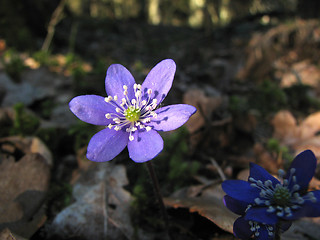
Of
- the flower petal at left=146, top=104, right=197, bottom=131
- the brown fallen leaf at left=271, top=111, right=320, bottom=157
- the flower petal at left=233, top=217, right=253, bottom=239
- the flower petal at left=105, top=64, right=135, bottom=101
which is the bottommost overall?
the brown fallen leaf at left=271, top=111, right=320, bottom=157

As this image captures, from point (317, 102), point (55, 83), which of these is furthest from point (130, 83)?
point (317, 102)

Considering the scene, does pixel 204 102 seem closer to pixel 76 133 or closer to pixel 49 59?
pixel 76 133

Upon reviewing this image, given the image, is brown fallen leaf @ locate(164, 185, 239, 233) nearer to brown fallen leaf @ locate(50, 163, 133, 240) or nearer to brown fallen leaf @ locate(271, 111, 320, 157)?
brown fallen leaf @ locate(50, 163, 133, 240)

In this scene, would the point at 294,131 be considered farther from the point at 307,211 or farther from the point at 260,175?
the point at 307,211

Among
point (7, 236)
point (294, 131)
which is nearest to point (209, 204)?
point (7, 236)

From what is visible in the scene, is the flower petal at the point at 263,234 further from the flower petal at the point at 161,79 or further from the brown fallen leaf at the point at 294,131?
the brown fallen leaf at the point at 294,131

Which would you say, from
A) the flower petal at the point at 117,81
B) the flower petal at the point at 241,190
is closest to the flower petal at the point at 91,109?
the flower petal at the point at 117,81

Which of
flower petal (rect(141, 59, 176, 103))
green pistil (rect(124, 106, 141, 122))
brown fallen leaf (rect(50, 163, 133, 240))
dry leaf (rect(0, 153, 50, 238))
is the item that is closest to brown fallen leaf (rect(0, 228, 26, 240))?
dry leaf (rect(0, 153, 50, 238))
